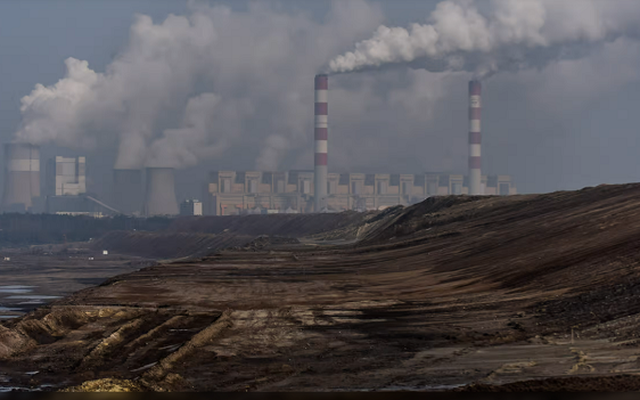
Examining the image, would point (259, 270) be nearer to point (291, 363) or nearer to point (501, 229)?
point (501, 229)

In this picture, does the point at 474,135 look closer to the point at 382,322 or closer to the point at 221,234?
the point at 221,234

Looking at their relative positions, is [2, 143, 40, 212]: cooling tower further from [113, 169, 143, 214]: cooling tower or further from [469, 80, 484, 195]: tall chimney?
[469, 80, 484, 195]: tall chimney

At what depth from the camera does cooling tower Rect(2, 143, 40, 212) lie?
185250 millimetres

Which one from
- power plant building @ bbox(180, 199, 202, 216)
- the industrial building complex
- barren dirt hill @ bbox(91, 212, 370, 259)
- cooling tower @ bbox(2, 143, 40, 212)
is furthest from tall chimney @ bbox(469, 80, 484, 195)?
cooling tower @ bbox(2, 143, 40, 212)

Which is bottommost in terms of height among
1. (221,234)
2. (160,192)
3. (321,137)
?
(221,234)

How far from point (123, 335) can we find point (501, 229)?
955 inches

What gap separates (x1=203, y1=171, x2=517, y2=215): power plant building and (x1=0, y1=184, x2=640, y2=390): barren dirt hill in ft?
463

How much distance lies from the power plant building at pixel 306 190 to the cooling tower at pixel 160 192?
Answer: 8.91 meters

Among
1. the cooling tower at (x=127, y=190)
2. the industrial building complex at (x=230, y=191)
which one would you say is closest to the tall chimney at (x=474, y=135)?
the industrial building complex at (x=230, y=191)

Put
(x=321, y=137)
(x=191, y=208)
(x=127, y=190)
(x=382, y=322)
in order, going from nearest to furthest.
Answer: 1. (x=382, y=322)
2. (x=321, y=137)
3. (x=191, y=208)
4. (x=127, y=190)

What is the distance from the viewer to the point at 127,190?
595 ft

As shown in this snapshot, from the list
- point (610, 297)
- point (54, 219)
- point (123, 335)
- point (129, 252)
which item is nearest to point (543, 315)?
point (610, 297)

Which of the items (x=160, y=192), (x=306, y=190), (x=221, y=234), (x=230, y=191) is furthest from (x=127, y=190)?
(x=221, y=234)

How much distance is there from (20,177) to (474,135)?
105139 millimetres
